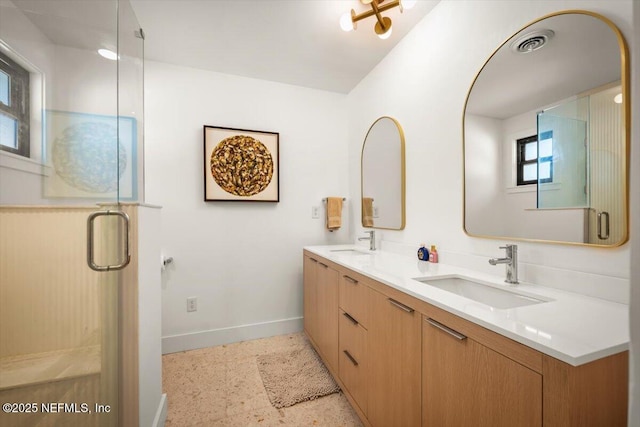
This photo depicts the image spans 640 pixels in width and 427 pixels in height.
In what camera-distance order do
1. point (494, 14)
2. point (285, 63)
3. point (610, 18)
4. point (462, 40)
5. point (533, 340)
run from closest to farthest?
1. point (533, 340)
2. point (610, 18)
3. point (494, 14)
4. point (462, 40)
5. point (285, 63)

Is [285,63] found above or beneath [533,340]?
above

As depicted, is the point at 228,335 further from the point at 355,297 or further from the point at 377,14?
the point at 377,14

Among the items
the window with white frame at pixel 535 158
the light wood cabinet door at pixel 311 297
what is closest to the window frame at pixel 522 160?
the window with white frame at pixel 535 158

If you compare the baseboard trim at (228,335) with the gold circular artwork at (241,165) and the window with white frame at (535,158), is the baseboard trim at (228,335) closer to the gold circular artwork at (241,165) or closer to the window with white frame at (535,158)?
the gold circular artwork at (241,165)

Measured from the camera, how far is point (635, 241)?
11.6 inches

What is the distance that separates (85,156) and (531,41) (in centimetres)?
193

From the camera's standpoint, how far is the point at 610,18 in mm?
958

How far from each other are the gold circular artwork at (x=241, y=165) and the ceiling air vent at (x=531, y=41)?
189 centimetres

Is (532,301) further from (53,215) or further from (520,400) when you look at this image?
(53,215)

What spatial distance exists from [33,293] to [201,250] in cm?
140

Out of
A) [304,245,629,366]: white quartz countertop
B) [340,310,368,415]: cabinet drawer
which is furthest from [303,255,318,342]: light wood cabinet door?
[304,245,629,366]: white quartz countertop

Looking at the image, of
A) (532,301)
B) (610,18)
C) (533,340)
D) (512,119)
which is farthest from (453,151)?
(533,340)

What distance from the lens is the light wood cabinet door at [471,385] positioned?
69cm

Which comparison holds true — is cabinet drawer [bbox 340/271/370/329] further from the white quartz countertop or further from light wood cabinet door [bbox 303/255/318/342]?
light wood cabinet door [bbox 303/255/318/342]
